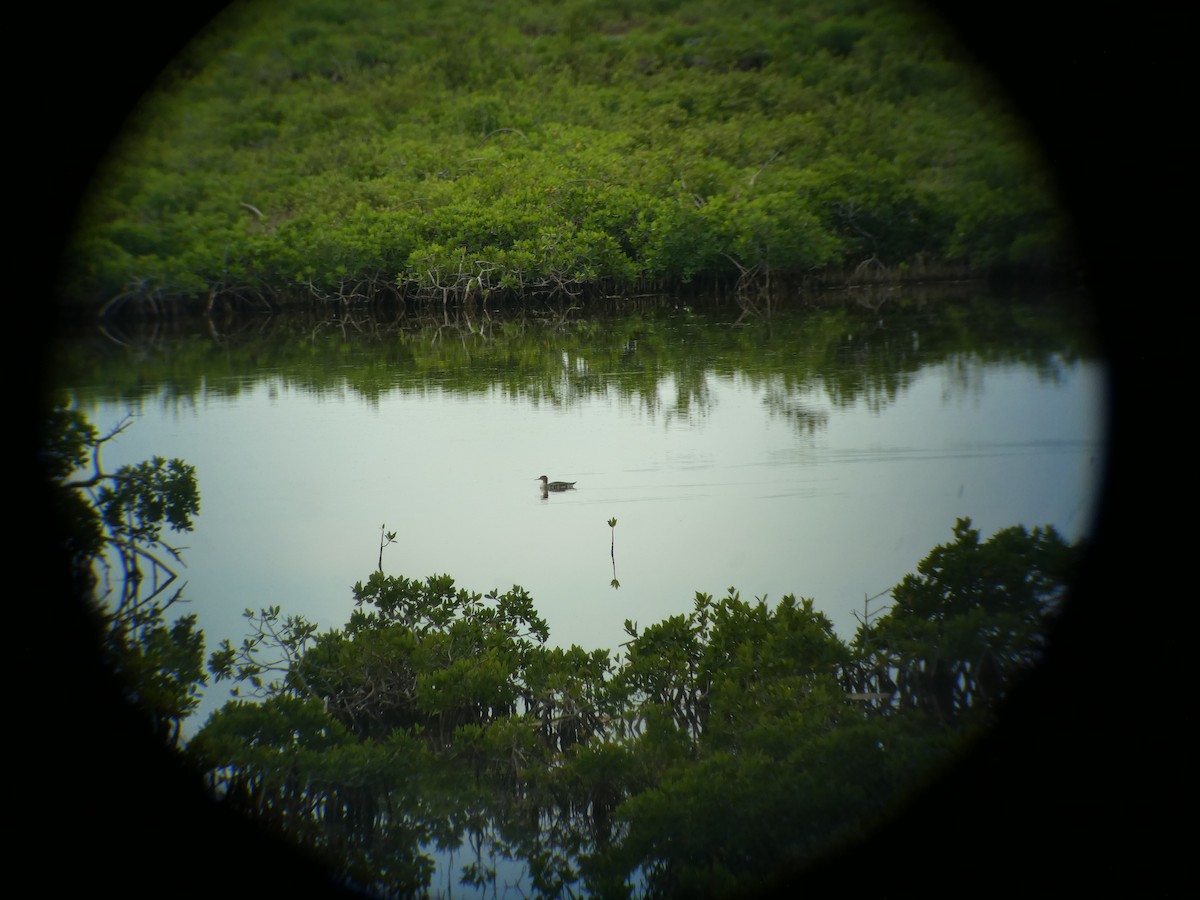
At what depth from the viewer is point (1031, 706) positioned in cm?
387

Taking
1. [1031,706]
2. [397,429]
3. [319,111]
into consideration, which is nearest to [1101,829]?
[1031,706]

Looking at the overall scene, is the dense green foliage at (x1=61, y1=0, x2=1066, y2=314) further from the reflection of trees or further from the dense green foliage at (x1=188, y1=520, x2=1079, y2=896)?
the dense green foliage at (x1=188, y1=520, x2=1079, y2=896)

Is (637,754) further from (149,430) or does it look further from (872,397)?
(149,430)

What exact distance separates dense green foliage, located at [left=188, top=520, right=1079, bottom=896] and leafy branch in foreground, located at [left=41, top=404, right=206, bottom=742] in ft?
0.86

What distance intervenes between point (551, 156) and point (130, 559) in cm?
1197

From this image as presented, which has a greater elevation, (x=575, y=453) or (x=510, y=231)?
(x=510, y=231)

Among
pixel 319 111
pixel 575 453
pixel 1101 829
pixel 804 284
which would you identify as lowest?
pixel 1101 829

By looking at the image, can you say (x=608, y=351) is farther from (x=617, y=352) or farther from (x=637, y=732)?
(x=637, y=732)

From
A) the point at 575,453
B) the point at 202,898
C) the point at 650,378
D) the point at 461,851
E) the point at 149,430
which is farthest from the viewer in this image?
the point at 650,378

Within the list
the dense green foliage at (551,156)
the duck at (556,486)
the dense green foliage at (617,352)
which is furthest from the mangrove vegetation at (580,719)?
the dense green foliage at (551,156)

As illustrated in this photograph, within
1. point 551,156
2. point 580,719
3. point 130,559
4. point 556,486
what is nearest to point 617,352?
point 556,486

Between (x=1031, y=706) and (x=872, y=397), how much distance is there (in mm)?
4042

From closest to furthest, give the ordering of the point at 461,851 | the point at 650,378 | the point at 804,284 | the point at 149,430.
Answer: the point at 461,851, the point at 149,430, the point at 650,378, the point at 804,284

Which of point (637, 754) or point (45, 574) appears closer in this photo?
point (637, 754)
